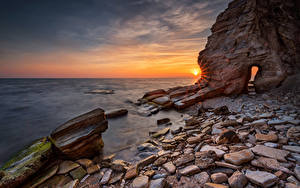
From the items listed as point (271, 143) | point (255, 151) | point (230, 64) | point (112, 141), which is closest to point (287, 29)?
point (230, 64)

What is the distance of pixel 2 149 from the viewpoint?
6336 millimetres

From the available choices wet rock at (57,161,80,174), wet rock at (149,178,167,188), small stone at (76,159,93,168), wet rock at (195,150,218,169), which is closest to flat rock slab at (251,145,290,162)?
wet rock at (195,150,218,169)

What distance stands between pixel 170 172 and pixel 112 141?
4.40m

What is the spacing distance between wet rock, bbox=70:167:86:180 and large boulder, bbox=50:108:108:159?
31.3 inches

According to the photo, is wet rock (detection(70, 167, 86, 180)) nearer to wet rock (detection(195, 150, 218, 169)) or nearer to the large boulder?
the large boulder

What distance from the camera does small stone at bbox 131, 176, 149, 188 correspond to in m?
2.62

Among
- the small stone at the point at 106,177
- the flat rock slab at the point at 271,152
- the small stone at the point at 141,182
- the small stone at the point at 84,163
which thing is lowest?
the small stone at the point at 84,163

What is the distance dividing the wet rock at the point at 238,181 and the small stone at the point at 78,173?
12.8ft

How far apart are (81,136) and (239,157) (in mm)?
5131

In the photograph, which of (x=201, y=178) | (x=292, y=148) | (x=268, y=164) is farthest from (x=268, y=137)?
(x=201, y=178)

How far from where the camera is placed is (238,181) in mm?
2107

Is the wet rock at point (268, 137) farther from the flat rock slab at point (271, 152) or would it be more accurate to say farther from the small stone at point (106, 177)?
the small stone at point (106, 177)

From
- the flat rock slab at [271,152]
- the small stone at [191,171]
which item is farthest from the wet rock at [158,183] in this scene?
the flat rock slab at [271,152]

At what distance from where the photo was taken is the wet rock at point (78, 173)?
11.8 feet
